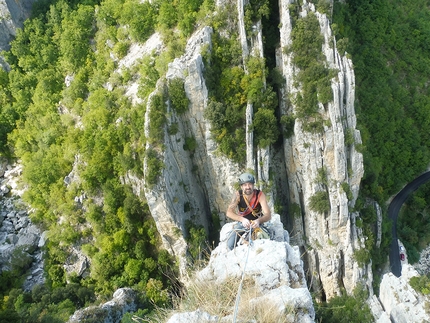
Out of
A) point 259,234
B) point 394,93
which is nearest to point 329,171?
point 259,234

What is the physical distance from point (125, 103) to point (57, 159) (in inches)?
360

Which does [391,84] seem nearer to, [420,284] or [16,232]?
[420,284]

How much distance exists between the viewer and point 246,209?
45.6ft

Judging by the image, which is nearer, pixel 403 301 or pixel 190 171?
pixel 403 301

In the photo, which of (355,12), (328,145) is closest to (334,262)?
(328,145)

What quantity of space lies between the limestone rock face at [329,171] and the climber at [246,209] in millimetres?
19047

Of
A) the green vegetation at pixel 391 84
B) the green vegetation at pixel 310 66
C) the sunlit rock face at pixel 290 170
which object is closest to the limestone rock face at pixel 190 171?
the sunlit rock face at pixel 290 170

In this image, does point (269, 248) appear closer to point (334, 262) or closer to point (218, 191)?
point (218, 191)

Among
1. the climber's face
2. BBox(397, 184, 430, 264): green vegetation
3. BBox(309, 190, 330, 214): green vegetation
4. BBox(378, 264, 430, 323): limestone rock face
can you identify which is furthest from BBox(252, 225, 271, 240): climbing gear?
BBox(397, 184, 430, 264): green vegetation

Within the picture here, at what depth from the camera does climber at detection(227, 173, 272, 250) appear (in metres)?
13.0

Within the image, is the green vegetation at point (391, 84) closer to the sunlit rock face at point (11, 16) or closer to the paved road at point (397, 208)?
the paved road at point (397, 208)

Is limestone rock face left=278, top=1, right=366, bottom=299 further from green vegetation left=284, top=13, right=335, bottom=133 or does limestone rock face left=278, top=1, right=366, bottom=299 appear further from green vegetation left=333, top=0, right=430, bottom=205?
green vegetation left=333, top=0, right=430, bottom=205

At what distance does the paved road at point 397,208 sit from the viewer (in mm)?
41094

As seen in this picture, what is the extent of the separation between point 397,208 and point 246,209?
130 feet
